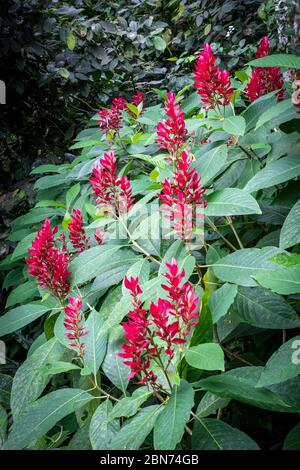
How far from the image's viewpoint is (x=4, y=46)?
9.78ft

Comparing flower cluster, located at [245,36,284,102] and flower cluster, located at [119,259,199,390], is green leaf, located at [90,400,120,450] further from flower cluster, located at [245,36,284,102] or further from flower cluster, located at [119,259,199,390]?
flower cluster, located at [245,36,284,102]

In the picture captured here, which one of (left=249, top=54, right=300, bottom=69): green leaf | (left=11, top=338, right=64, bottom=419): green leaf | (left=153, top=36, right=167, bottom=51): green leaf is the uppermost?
(left=249, top=54, right=300, bottom=69): green leaf

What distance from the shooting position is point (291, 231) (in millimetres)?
1036

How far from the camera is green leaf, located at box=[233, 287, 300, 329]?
980 mm

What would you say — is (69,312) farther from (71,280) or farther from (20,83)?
(20,83)

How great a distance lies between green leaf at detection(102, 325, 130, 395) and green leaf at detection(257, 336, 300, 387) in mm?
394

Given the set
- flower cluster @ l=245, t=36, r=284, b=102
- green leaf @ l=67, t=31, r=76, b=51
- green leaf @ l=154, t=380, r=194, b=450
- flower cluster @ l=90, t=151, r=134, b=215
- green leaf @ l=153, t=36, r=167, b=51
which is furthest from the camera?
green leaf @ l=153, t=36, r=167, b=51

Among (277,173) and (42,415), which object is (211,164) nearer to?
(277,173)

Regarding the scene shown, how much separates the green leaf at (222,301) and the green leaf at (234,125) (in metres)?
0.45

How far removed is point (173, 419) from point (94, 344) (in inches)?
15.1

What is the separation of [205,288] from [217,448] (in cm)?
40

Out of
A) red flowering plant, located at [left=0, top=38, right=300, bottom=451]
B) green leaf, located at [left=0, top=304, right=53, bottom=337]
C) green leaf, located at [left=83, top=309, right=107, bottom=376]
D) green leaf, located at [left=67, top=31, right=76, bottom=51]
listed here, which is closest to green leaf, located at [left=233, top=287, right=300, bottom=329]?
red flowering plant, located at [left=0, top=38, right=300, bottom=451]

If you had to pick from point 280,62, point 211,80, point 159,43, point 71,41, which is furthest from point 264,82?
point 159,43
